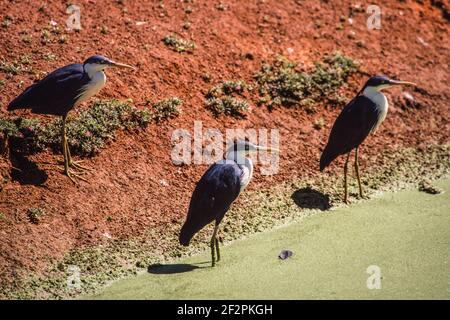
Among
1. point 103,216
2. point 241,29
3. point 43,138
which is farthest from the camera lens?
point 241,29

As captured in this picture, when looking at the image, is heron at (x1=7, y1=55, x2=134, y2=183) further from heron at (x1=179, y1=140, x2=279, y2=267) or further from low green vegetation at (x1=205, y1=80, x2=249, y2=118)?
low green vegetation at (x1=205, y1=80, x2=249, y2=118)

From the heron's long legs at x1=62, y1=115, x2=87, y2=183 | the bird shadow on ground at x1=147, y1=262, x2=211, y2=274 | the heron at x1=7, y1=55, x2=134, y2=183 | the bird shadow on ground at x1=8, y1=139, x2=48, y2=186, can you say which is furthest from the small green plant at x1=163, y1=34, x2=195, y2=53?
the bird shadow on ground at x1=147, y1=262, x2=211, y2=274

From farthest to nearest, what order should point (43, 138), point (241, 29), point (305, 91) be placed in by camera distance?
1. point (241, 29)
2. point (305, 91)
3. point (43, 138)

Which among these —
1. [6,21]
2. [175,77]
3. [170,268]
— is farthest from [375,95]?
[6,21]

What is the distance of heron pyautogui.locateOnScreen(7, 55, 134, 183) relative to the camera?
6.87 m

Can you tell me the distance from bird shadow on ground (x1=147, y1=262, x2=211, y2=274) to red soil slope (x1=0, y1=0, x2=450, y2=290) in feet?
1.92

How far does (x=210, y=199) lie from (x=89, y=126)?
207 cm

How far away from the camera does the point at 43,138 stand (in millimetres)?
7223

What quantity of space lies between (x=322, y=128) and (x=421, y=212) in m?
1.77

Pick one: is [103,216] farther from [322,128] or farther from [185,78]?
[322,128]

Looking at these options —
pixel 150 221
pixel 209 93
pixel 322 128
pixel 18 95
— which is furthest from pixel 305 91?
pixel 18 95

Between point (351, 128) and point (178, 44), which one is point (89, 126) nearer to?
point (178, 44)

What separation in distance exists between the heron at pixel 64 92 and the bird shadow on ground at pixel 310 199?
2.36m

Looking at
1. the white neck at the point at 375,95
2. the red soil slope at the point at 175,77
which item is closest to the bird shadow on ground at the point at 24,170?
the red soil slope at the point at 175,77
